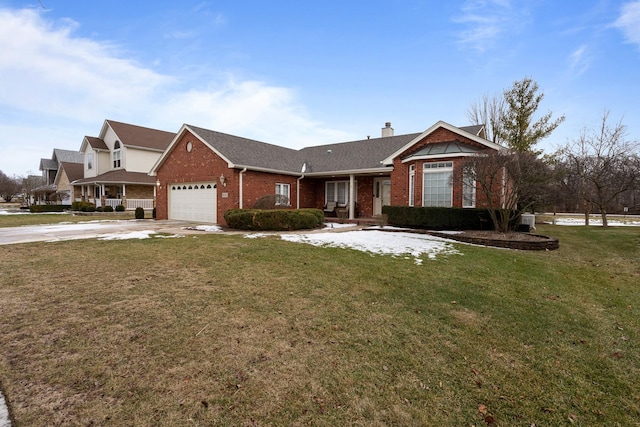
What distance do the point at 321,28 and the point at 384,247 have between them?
448 inches

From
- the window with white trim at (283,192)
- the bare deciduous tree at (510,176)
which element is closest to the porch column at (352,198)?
the window with white trim at (283,192)

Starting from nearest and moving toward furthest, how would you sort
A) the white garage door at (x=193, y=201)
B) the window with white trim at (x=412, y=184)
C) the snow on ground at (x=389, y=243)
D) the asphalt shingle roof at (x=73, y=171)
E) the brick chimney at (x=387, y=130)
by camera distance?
the snow on ground at (x=389, y=243), the window with white trim at (x=412, y=184), the white garage door at (x=193, y=201), the brick chimney at (x=387, y=130), the asphalt shingle roof at (x=73, y=171)

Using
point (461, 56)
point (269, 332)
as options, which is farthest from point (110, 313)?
point (461, 56)

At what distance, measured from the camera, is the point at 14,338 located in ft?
11.1

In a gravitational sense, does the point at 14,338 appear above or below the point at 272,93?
below

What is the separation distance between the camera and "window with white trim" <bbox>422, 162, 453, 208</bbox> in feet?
45.0

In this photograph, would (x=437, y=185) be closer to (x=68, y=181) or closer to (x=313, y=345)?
(x=313, y=345)

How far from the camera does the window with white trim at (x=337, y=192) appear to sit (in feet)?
64.9

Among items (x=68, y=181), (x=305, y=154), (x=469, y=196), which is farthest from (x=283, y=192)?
(x=68, y=181)

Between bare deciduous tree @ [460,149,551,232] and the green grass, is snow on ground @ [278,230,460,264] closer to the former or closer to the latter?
the green grass

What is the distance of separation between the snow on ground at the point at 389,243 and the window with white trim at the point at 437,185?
9.79 feet

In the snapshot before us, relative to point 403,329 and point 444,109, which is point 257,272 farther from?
point 444,109

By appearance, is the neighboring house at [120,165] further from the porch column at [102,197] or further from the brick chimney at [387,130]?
the brick chimney at [387,130]

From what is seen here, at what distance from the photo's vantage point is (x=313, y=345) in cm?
340
